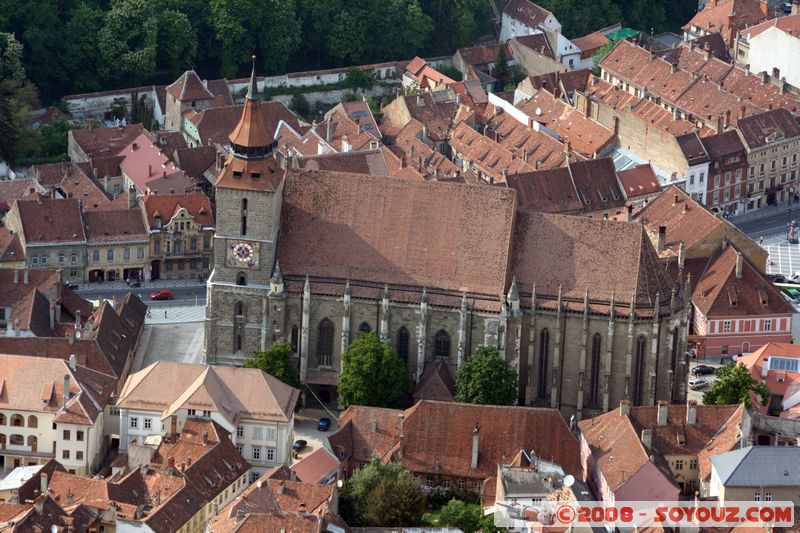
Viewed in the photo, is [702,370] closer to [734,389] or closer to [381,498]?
[734,389]

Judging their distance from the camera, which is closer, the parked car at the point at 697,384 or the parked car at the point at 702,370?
the parked car at the point at 697,384

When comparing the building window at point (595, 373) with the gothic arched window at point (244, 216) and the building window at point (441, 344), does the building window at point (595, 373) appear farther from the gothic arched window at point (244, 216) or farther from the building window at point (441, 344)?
the gothic arched window at point (244, 216)

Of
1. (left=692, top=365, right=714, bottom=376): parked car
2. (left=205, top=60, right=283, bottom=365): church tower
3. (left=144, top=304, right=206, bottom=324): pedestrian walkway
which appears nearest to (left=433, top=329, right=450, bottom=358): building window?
(left=205, top=60, right=283, bottom=365): church tower

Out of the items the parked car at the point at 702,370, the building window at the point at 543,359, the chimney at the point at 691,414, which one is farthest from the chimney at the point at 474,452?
the parked car at the point at 702,370

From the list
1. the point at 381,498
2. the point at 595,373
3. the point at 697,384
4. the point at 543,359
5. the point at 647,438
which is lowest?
the point at 381,498

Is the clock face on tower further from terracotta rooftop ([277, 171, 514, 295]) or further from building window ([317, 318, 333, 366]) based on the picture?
building window ([317, 318, 333, 366])

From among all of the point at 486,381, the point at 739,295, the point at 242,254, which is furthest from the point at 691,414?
the point at 242,254

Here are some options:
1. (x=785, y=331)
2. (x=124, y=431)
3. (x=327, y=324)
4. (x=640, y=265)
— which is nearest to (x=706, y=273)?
(x=785, y=331)
